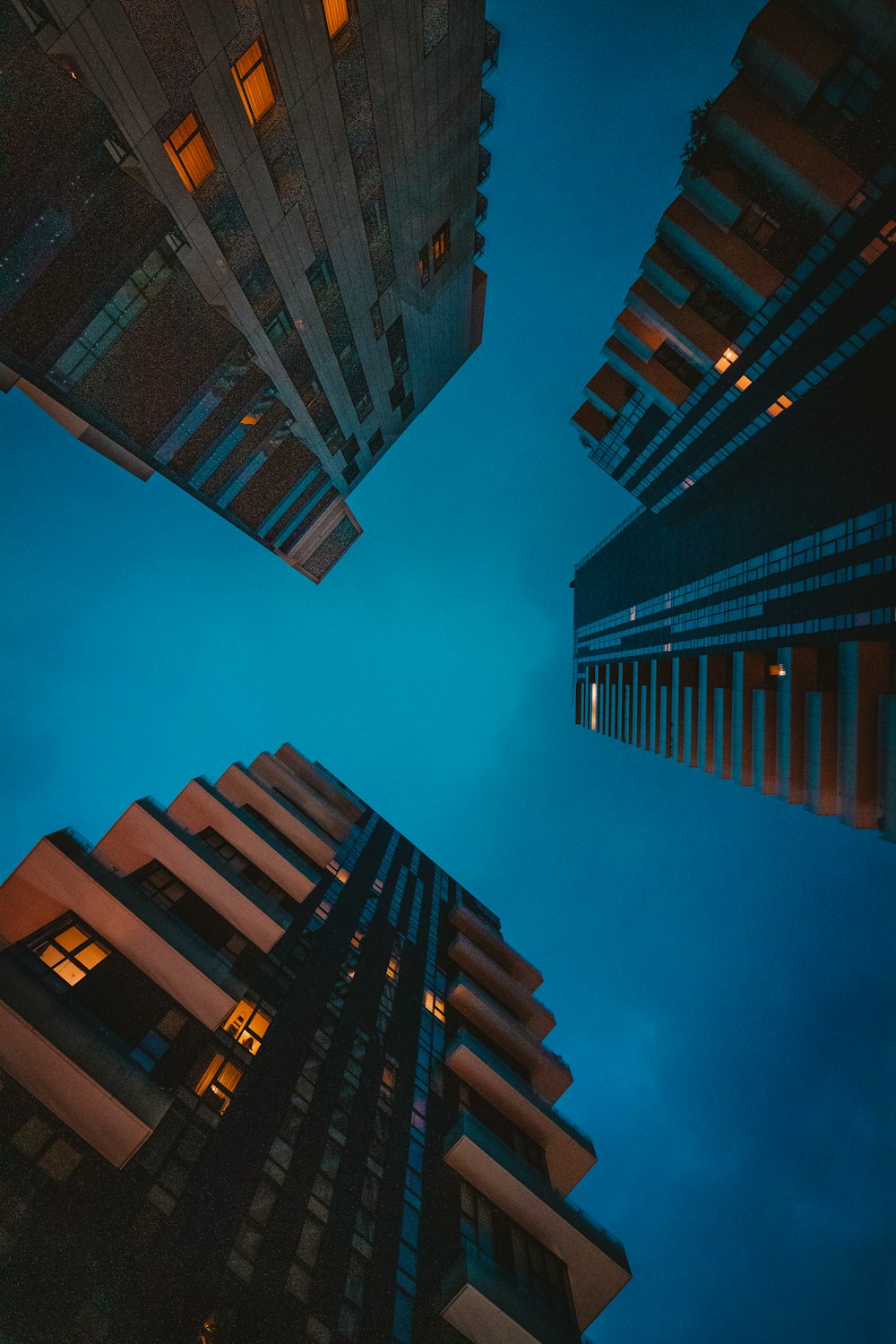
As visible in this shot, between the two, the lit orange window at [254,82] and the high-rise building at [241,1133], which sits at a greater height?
the lit orange window at [254,82]

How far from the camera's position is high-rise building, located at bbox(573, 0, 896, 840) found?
25.6 meters

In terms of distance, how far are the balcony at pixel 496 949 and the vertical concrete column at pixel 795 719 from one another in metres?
22.4

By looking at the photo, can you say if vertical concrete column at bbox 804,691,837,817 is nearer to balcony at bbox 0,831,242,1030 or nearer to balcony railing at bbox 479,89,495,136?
balcony at bbox 0,831,242,1030

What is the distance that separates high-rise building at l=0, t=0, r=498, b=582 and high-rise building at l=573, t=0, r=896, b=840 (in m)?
14.6

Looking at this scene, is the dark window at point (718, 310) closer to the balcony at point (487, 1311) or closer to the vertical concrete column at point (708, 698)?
the vertical concrete column at point (708, 698)

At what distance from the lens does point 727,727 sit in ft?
127

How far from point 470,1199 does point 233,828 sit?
17.6 m

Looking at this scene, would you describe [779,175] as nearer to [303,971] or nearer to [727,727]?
[727,727]

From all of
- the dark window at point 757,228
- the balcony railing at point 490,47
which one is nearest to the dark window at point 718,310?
the dark window at point 757,228

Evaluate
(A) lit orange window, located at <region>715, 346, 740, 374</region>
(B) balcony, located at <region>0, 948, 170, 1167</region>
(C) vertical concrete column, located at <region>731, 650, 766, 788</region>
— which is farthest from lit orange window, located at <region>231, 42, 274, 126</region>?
(C) vertical concrete column, located at <region>731, 650, 766, 788</region>

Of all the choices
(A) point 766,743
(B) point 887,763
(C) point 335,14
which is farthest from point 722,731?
(C) point 335,14

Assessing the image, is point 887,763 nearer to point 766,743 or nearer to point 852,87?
point 766,743

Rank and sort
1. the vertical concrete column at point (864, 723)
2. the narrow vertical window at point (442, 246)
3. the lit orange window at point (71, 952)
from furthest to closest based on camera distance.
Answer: the narrow vertical window at point (442, 246) < the vertical concrete column at point (864, 723) < the lit orange window at point (71, 952)

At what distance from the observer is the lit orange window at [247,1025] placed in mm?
20750
